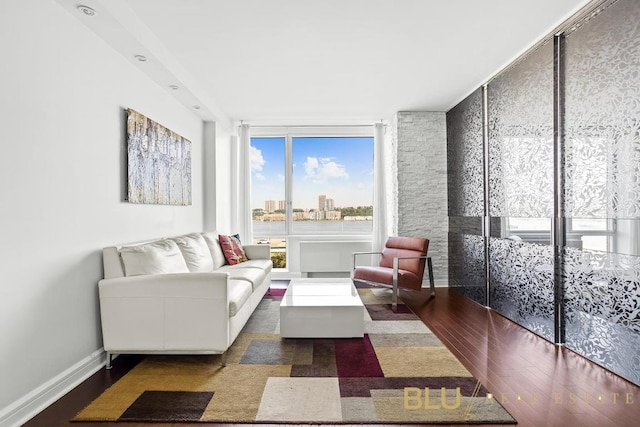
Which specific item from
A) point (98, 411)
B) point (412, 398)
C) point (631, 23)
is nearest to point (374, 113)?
point (631, 23)

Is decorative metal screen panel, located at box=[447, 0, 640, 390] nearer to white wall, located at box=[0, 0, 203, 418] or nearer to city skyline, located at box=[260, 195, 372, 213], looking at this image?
city skyline, located at box=[260, 195, 372, 213]

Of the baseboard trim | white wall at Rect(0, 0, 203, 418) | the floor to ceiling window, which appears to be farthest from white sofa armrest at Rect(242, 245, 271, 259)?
the baseboard trim

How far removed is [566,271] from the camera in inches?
118

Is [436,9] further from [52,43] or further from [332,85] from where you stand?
[52,43]

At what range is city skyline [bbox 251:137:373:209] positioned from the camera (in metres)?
6.50

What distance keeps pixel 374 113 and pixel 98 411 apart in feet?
16.4

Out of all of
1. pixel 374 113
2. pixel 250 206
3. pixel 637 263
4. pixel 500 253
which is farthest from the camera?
pixel 250 206

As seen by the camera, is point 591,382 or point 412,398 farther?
point 591,382

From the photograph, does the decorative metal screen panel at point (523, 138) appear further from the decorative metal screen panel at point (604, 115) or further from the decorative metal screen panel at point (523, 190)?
the decorative metal screen panel at point (604, 115)

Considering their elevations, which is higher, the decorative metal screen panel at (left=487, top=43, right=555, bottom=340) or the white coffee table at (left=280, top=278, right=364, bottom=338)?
the decorative metal screen panel at (left=487, top=43, right=555, bottom=340)

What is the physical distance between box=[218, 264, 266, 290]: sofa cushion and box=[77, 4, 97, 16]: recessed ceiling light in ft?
8.03

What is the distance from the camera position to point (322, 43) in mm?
3414

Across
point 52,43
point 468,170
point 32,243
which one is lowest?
point 32,243

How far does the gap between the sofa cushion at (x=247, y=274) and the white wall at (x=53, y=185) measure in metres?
1.15
